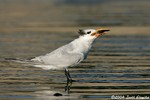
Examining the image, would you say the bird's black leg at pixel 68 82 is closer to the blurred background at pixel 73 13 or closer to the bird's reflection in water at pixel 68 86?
the bird's reflection in water at pixel 68 86

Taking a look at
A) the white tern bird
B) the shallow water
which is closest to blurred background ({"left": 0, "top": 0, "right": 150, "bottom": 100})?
the shallow water

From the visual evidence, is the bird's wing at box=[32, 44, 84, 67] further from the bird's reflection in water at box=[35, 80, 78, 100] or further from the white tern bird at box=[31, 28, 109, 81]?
the bird's reflection in water at box=[35, 80, 78, 100]

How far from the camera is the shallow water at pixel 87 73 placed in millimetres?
11461

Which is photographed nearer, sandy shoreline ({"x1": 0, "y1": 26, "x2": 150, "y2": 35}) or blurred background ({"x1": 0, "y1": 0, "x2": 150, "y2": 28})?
sandy shoreline ({"x1": 0, "y1": 26, "x2": 150, "y2": 35})

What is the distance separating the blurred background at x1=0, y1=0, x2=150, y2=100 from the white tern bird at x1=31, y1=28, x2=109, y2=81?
1.00 ft

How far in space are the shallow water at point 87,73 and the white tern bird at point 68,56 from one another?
1.00 feet

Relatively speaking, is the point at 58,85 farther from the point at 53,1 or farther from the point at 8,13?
the point at 53,1

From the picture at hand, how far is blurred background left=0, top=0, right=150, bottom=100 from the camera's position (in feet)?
39.0

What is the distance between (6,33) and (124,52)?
567 cm

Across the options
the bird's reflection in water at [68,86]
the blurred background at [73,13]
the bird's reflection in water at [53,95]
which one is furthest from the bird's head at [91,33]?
the blurred background at [73,13]

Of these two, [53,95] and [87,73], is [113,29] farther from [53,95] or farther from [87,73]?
[53,95]

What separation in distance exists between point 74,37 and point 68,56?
7408 mm

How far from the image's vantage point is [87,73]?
537 inches

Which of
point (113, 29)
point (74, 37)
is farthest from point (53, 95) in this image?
point (113, 29)
